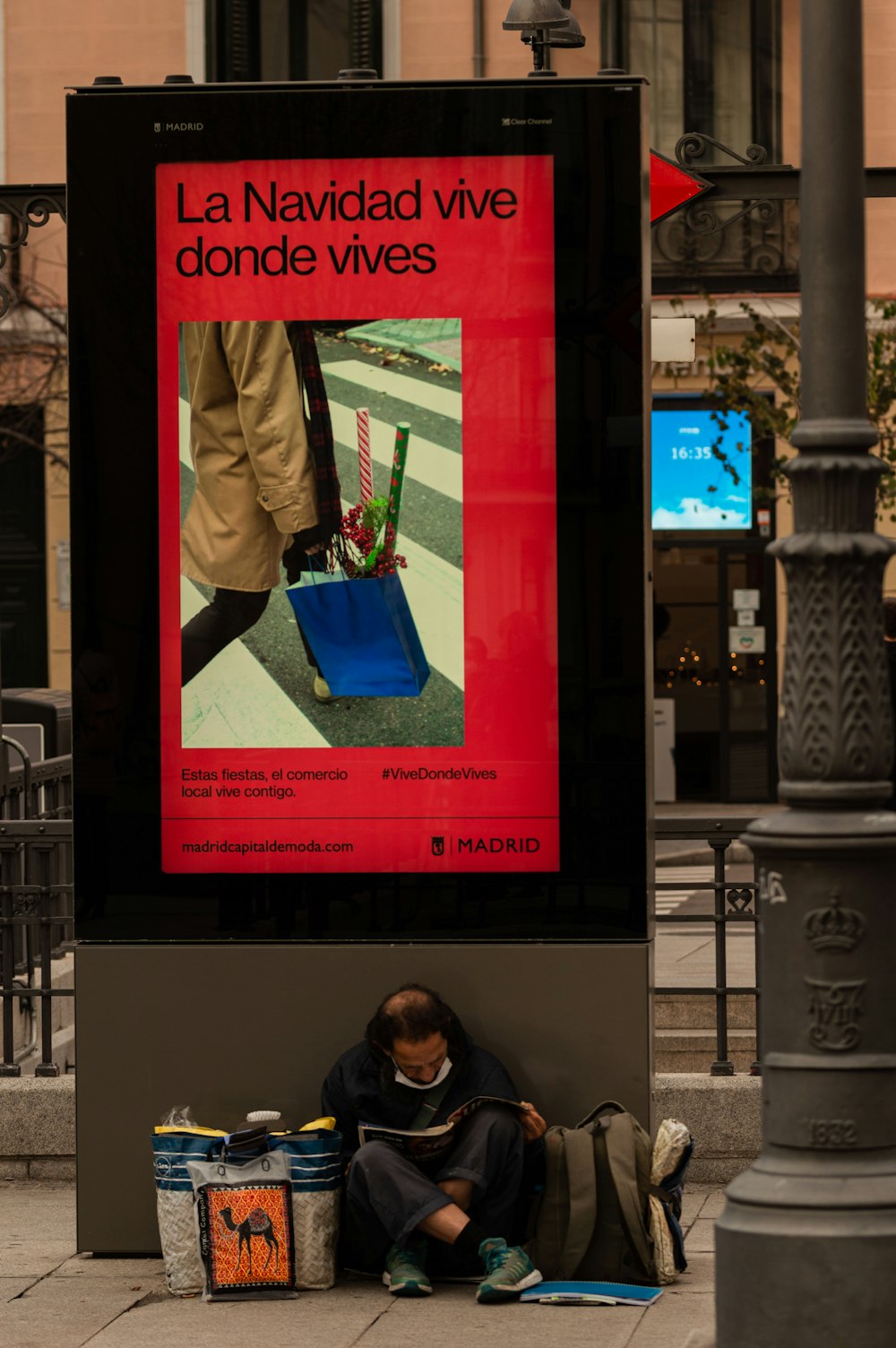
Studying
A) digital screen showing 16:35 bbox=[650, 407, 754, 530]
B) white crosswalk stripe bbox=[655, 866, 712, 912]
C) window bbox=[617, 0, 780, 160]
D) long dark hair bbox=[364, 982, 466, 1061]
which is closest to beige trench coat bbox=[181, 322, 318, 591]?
long dark hair bbox=[364, 982, 466, 1061]

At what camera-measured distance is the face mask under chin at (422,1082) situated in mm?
6445

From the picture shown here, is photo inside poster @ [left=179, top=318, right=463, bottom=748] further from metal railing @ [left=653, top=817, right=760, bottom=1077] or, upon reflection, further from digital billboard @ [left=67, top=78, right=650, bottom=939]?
metal railing @ [left=653, top=817, right=760, bottom=1077]

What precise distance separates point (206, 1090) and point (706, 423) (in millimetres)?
15936

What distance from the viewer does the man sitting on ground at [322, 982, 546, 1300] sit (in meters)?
6.27

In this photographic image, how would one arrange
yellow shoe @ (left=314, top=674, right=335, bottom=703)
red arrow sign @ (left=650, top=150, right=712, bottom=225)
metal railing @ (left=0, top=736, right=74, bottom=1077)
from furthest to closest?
metal railing @ (left=0, top=736, right=74, bottom=1077) → red arrow sign @ (left=650, top=150, right=712, bottom=225) → yellow shoe @ (left=314, top=674, right=335, bottom=703)

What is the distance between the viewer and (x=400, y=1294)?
631 centimetres

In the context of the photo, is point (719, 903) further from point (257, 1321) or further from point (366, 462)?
point (257, 1321)

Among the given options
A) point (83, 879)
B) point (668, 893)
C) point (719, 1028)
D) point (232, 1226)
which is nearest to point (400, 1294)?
point (232, 1226)

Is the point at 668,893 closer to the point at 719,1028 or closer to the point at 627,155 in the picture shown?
the point at 719,1028

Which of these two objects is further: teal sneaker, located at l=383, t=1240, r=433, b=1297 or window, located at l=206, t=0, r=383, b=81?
window, located at l=206, t=0, r=383, b=81

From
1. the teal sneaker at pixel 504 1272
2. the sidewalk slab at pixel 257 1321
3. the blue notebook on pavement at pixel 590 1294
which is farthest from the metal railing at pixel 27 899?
the blue notebook on pavement at pixel 590 1294

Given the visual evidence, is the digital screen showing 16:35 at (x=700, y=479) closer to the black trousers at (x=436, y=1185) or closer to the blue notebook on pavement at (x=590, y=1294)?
the black trousers at (x=436, y=1185)

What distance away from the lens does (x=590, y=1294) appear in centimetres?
622

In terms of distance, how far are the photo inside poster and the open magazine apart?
1.05 metres
